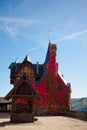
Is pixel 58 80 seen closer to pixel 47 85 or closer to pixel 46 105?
pixel 47 85

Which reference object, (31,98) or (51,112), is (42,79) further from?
(31,98)

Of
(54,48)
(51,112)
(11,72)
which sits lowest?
(51,112)

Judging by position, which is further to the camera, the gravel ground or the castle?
the castle

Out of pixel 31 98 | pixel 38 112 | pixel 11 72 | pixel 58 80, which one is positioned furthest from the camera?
pixel 11 72

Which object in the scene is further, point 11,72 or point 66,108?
point 11,72

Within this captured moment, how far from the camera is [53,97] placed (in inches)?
1839

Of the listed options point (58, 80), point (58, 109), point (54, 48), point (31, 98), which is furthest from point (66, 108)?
point (31, 98)

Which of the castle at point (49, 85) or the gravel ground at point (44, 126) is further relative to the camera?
the castle at point (49, 85)

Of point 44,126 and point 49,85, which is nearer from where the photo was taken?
point 44,126

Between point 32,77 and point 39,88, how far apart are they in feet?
9.86

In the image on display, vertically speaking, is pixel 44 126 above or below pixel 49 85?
below

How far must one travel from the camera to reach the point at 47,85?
153ft

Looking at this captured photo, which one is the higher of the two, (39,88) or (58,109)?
(39,88)

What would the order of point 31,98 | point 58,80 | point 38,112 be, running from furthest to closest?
point 58,80, point 38,112, point 31,98
